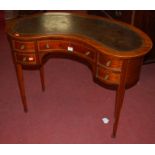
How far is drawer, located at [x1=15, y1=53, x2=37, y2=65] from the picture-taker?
6.20ft

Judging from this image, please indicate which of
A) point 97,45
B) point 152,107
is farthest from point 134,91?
point 97,45

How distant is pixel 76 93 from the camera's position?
2.60m

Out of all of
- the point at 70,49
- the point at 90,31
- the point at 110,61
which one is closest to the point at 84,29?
the point at 90,31

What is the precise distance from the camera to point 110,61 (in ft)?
5.14

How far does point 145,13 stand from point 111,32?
103 cm

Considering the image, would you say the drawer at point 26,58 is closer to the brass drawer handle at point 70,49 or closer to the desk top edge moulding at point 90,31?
the desk top edge moulding at point 90,31

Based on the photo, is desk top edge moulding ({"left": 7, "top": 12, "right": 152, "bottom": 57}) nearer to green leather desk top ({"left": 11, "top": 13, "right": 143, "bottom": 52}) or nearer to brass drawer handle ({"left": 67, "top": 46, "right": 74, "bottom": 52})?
green leather desk top ({"left": 11, "top": 13, "right": 143, "bottom": 52})

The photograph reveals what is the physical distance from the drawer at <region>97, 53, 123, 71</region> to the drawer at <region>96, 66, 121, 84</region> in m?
0.05

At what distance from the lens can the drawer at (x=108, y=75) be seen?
1.62m

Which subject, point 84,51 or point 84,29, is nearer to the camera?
point 84,51

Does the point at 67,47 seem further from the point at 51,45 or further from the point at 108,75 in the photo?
the point at 108,75

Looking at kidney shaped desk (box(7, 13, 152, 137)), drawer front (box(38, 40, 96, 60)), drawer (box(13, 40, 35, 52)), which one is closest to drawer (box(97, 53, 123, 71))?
kidney shaped desk (box(7, 13, 152, 137))

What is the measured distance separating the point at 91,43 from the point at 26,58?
600 mm
